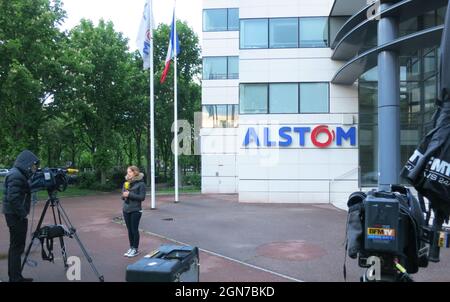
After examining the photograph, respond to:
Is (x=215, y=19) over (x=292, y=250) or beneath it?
over

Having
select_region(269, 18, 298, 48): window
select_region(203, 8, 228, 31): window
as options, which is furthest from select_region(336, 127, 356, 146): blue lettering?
select_region(203, 8, 228, 31): window

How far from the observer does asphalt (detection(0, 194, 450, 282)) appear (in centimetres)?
748

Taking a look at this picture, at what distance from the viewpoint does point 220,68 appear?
3025cm

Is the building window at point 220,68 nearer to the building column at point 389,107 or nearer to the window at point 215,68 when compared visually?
the window at point 215,68

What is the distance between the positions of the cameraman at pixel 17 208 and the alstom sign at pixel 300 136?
14102 millimetres

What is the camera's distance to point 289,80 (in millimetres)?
20516

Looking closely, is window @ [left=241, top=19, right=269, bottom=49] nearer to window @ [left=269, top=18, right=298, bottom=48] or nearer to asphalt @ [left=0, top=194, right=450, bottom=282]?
window @ [left=269, top=18, right=298, bottom=48]

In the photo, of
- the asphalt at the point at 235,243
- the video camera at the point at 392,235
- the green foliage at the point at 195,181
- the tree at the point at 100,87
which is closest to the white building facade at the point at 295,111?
the asphalt at the point at 235,243

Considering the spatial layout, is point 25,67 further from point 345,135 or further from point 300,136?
point 345,135

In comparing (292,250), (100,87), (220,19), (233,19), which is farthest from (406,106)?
(100,87)

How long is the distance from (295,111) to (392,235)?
57.6 ft

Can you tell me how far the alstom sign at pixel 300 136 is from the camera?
65.4 feet

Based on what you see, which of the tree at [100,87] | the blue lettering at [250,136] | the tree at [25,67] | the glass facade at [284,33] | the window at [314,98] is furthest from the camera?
the tree at [100,87]
